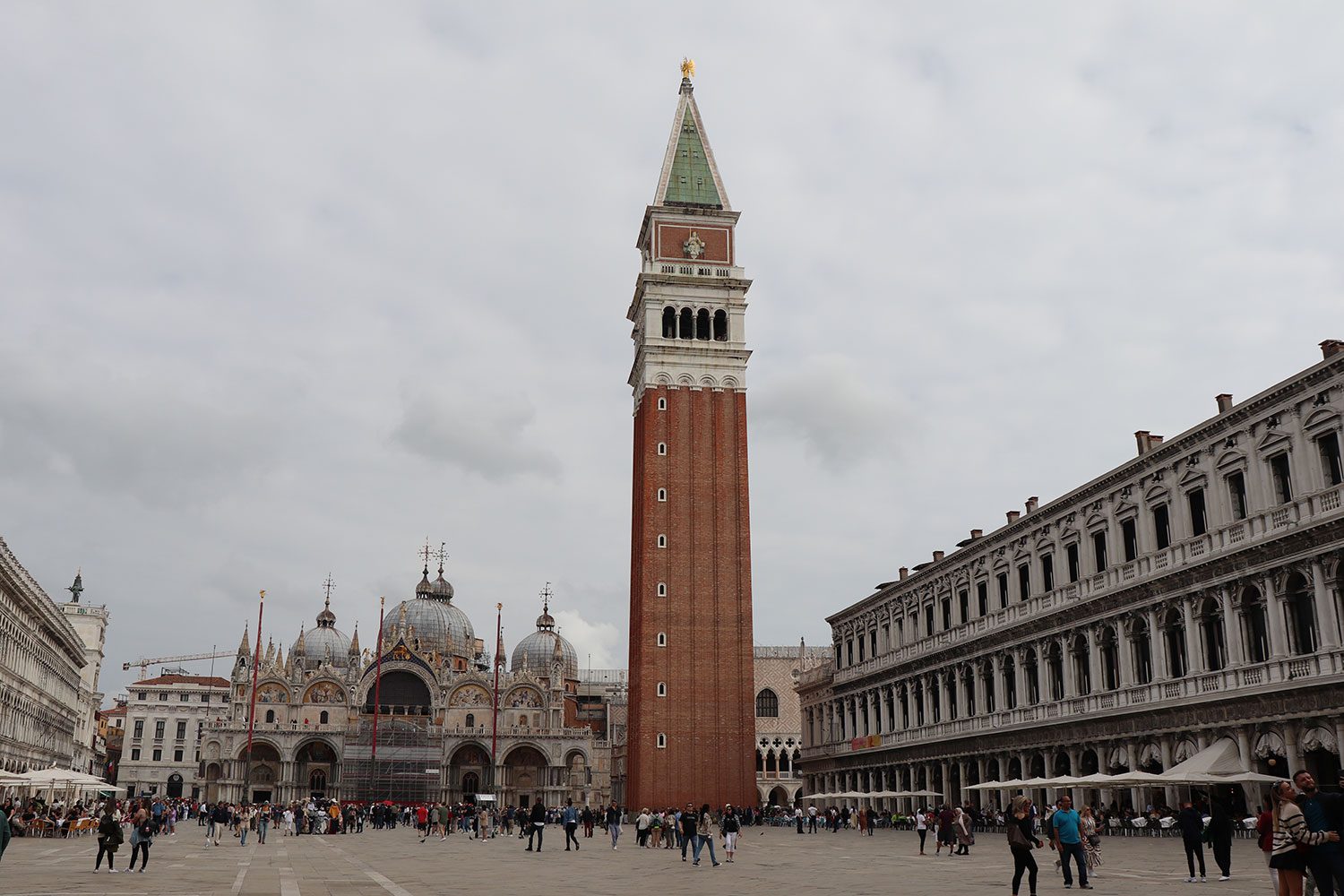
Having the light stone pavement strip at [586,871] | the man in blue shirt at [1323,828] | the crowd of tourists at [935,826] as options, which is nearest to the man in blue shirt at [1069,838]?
the crowd of tourists at [935,826]

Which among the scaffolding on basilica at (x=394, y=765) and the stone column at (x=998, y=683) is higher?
the stone column at (x=998, y=683)

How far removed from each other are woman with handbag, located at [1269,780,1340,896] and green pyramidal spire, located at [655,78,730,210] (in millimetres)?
59987

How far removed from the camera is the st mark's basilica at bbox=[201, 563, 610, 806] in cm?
9025

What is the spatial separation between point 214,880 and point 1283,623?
25882 mm

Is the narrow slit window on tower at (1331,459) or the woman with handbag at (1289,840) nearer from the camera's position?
the woman with handbag at (1289,840)

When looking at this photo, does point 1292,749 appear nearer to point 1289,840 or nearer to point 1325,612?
point 1325,612

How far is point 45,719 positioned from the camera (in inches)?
2670

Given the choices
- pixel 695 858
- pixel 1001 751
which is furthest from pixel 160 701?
pixel 695 858

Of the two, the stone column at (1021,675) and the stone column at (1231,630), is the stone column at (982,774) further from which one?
the stone column at (1231,630)

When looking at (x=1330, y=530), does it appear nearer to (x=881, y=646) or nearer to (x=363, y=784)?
(x=881, y=646)

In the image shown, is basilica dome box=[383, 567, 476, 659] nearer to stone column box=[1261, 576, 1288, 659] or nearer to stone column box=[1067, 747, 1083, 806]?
stone column box=[1067, 747, 1083, 806]

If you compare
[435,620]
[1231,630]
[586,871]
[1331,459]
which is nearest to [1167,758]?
[1231,630]

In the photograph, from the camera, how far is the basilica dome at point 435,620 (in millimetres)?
108062

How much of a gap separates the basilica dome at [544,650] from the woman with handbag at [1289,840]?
103173 millimetres
